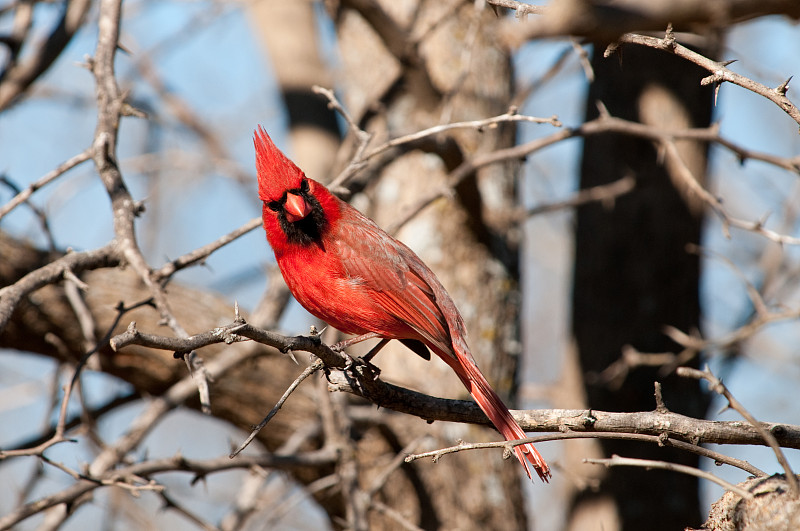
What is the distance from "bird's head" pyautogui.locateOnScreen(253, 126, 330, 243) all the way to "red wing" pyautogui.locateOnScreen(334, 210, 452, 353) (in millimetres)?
126

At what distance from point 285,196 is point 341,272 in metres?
0.34

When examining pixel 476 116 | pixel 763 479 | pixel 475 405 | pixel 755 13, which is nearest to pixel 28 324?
pixel 475 405

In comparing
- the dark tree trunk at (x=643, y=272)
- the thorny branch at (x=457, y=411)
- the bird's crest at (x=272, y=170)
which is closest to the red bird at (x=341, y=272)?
the bird's crest at (x=272, y=170)

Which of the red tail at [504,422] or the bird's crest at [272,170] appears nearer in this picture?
the red tail at [504,422]

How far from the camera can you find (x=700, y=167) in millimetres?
4578

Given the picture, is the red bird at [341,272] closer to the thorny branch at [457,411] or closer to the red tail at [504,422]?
the red tail at [504,422]

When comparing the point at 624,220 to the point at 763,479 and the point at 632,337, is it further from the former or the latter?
the point at 763,479

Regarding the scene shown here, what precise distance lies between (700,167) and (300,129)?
2.93 meters

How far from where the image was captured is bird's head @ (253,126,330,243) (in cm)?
275

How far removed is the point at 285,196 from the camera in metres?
2.80

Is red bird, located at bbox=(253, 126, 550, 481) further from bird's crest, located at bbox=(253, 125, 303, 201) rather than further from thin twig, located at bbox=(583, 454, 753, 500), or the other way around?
thin twig, located at bbox=(583, 454, 753, 500)

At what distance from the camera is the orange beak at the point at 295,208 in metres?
2.76

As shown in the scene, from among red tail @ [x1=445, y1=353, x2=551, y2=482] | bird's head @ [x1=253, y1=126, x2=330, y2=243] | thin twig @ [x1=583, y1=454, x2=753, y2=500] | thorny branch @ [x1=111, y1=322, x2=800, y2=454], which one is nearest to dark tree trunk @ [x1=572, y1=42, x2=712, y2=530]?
red tail @ [x1=445, y1=353, x2=551, y2=482]

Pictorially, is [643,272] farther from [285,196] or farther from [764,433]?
[764,433]
